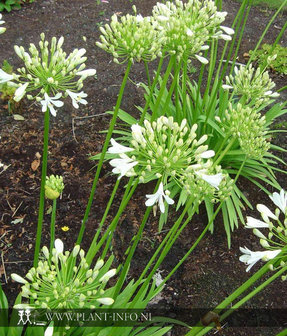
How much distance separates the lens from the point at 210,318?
5.59 ft

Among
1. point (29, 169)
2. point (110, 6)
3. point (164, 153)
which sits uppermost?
point (110, 6)

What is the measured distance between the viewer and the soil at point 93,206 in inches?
126

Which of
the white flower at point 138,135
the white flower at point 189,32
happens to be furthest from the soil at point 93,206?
the white flower at point 189,32

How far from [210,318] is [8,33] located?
5319mm

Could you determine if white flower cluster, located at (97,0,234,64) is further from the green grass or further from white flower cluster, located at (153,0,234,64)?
the green grass

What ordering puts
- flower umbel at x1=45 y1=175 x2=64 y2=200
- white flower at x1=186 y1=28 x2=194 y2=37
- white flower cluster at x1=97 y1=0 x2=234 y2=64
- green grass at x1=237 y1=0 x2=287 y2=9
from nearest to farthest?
white flower at x1=186 y1=28 x2=194 y2=37
white flower cluster at x1=97 y1=0 x2=234 y2=64
flower umbel at x1=45 y1=175 x2=64 y2=200
green grass at x1=237 y1=0 x2=287 y2=9

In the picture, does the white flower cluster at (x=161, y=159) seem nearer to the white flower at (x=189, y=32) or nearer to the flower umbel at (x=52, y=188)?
the white flower at (x=189, y=32)

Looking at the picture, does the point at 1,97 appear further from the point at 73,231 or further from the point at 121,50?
the point at 121,50

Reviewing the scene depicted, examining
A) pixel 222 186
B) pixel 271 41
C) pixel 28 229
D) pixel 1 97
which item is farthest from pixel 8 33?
pixel 222 186

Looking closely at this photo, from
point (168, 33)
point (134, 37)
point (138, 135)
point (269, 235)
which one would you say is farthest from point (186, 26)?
point (269, 235)

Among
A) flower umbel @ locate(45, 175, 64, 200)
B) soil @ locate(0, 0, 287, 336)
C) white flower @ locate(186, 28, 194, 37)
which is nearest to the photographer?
white flower @ locate(186, 28, 194, 37)

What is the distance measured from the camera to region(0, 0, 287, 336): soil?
3.21 metres

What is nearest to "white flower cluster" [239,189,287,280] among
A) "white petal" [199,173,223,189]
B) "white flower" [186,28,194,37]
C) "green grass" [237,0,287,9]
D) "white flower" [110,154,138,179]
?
"white petal" [199,173,223,189]

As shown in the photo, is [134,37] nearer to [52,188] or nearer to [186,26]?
[186,26]
